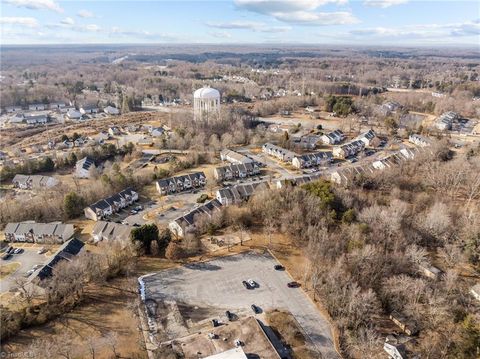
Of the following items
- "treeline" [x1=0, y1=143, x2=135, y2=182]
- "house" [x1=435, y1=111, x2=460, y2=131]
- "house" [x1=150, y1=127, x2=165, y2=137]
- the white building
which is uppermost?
the white building

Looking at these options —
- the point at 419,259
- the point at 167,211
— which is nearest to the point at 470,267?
the point at 419,259

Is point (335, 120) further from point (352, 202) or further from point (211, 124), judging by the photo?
point (352, 202)

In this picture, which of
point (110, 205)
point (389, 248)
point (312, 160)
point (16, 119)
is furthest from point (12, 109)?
point (389, 248)

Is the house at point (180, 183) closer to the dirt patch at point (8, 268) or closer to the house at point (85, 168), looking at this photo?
the house at point (85, 168)

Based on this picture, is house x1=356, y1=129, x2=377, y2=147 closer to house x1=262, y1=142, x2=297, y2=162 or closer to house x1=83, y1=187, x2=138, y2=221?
house x1=262, y1=142, x2=297, y2=162

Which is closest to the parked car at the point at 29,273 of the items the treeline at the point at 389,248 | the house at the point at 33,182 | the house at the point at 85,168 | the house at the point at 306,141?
the house at the point at 33,182

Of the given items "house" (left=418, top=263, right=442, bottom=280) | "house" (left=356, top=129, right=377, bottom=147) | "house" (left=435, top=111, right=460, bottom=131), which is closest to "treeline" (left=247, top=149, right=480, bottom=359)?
"house" (left=418, top=263, right=442, bottom=280)

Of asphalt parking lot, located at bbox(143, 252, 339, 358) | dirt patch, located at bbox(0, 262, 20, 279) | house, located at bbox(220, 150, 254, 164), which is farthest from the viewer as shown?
house, located at bbox(220, 150, 254, 164)
